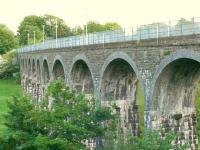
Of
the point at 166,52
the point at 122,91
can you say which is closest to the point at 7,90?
the point at 122,91

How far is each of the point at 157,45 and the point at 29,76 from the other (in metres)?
50.9

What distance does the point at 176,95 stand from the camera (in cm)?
2369

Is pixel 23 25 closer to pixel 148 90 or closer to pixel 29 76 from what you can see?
pixel 29 76

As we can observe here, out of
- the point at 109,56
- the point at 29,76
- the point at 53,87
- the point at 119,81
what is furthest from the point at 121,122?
the point at 29,76

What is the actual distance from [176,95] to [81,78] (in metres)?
14.2

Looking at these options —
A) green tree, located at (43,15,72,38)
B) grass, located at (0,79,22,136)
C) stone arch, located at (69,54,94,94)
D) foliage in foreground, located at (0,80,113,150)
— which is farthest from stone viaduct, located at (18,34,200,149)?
green tree, located at (43,15,72,38)

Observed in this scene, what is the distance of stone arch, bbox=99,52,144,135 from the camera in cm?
2880

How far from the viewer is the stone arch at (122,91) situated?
28797mm

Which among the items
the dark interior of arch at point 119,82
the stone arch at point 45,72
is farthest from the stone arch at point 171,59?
the stone arch at point 45,72

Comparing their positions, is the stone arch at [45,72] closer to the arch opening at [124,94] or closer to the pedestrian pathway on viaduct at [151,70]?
the pedestrian pathway on viaduct at [151,70]

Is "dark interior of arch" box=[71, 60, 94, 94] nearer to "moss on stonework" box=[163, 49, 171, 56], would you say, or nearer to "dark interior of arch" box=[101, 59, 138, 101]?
"dark interior of arch" box=[101, 59, 138, 101]

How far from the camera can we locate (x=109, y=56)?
89.6 feet

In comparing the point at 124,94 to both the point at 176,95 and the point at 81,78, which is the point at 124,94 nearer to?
the point at 81,78

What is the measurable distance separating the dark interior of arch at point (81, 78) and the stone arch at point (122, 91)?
236 inches
